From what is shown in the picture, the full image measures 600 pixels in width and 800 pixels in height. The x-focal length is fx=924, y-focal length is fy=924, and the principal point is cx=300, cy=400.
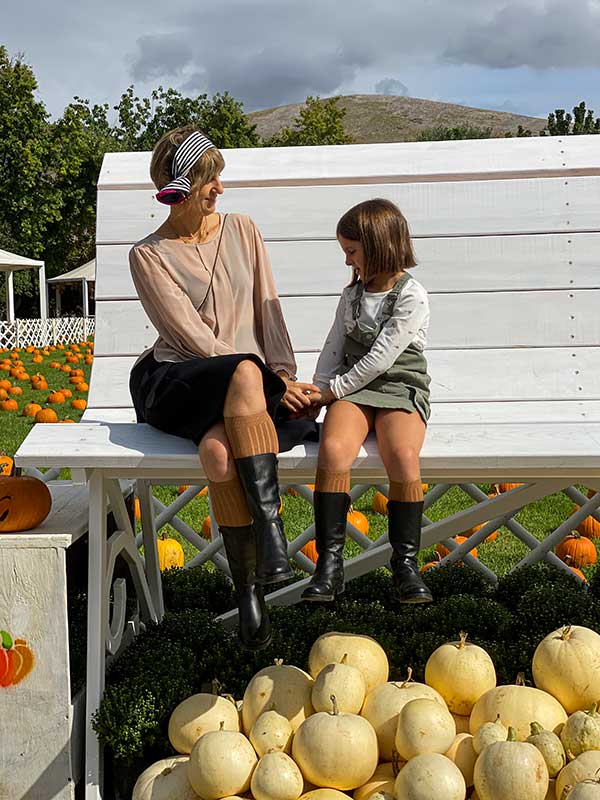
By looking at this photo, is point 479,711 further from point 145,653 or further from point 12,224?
point 12,224

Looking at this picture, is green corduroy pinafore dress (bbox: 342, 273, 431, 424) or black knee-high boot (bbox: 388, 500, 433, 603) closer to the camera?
black knee-high boot (bbox: 388, 500, 433, 603)

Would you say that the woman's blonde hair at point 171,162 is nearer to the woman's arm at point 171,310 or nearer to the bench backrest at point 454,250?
the woman's arm at point 171,310

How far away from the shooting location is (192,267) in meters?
2.82

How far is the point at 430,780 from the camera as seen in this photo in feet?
6.93

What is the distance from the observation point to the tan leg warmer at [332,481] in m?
2.38

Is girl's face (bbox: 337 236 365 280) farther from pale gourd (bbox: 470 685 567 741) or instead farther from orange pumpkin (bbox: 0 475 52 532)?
pale gourd (bbox: 470 685 567 741)

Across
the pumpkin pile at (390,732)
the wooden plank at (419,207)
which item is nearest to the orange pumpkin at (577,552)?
the wooden plank at (419,207)

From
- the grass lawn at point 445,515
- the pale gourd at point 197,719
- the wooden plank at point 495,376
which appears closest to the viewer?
the pale gourd at point 197,719

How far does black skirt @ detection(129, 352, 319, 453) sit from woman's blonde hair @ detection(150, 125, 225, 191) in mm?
557

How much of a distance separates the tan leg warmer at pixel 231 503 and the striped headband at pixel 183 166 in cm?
86

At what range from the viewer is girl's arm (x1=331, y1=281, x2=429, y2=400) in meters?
2.60

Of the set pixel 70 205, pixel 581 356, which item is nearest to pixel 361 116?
pixel 70 205

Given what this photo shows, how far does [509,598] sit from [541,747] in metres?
1.26

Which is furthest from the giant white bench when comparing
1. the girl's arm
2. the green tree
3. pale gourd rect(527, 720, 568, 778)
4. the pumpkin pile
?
the green tree
